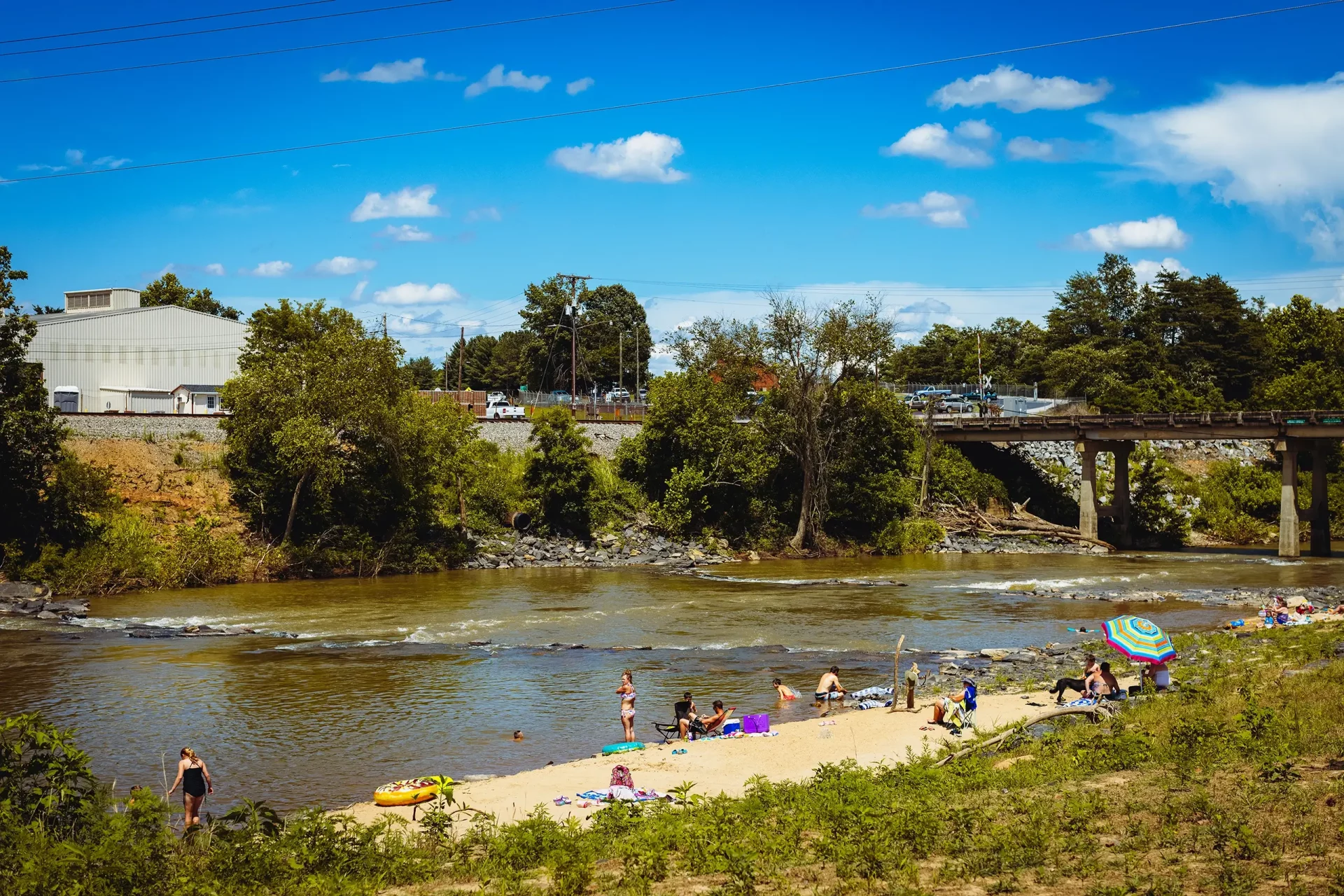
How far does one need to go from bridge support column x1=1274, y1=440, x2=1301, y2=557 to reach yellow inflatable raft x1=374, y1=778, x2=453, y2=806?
56.5m

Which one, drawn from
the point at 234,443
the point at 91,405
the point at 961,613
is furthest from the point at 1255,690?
the point at 91,405

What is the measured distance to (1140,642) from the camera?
930 inches

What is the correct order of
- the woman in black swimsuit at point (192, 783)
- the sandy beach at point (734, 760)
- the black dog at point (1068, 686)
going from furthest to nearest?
the black dog at point (1068, 686)
the sandy beach at point (734, 760)
the woman in black swimsuit at point (192, 783)

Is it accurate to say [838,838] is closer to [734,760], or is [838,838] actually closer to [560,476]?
[734,760]

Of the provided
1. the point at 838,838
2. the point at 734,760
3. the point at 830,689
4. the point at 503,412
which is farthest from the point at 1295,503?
the point at 838,838

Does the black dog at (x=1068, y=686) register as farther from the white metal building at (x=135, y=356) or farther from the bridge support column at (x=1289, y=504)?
the white metal building at (x=135, y=356)

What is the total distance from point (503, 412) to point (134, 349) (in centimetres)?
2682

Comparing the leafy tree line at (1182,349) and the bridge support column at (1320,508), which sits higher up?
the leafy tree line at (1182,349)

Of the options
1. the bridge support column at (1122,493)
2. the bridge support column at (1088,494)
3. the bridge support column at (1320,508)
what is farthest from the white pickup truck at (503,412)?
the bridge support column at (1320,508)

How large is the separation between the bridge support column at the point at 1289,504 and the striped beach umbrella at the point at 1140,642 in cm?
4293

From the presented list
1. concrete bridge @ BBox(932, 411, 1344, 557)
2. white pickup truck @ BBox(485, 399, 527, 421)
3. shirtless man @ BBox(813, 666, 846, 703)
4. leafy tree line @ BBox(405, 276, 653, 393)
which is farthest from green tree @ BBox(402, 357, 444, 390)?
shirtless man @ BBox(813, 666, 846, 703)

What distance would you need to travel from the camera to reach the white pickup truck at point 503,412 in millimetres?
81331

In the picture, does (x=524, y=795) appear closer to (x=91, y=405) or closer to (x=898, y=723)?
(x=898, y=723)

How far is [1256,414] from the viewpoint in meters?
62.4
